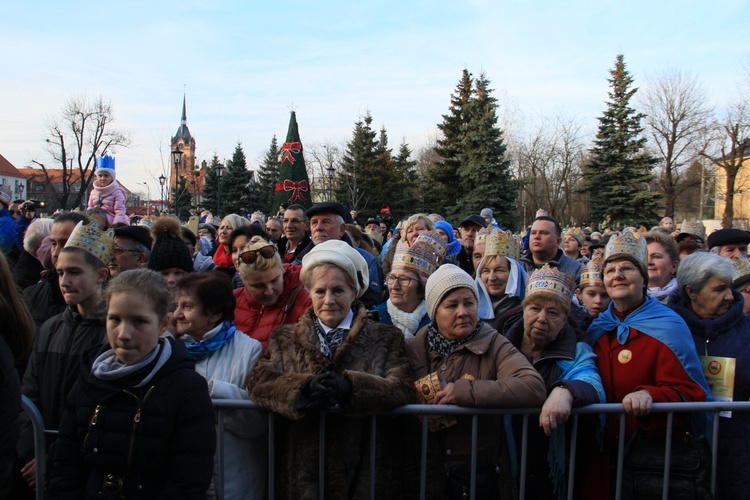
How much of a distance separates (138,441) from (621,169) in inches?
1327

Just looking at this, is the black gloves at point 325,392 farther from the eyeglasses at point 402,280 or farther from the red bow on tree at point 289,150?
the red bow on tree at point 289,150

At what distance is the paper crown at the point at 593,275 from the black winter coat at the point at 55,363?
11.7 feet

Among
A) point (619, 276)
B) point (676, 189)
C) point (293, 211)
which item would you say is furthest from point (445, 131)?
point (619, 276)

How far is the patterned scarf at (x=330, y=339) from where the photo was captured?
307 cm

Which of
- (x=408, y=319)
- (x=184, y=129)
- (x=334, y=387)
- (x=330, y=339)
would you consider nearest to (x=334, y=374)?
(x=334, y=387)

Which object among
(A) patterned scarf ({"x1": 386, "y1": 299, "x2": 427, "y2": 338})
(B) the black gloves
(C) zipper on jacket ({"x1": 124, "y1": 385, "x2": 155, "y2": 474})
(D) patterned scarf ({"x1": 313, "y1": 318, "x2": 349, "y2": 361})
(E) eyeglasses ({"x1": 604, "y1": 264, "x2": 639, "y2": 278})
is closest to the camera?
(C) zipper on jacket ({"x1": 124, "y1": 385, "x2": 155, "y2": 474})

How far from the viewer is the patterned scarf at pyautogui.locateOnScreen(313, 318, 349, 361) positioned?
3.07 m

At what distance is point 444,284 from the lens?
3.25 metres

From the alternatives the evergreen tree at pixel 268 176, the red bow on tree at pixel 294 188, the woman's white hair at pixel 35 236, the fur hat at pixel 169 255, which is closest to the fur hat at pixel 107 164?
the woman's white hair at pixel 35 236

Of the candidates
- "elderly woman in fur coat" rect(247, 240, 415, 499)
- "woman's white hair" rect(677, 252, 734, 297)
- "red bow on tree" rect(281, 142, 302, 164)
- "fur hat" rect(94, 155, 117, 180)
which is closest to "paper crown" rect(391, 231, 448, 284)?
"elderly woman in fur coat" rect(247, 240, 415, 499)

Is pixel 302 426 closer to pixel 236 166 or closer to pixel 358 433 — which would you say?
pixel 358 433

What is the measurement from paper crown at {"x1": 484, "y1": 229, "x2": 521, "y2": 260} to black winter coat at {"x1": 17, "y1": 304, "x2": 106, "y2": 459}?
10.3 ft

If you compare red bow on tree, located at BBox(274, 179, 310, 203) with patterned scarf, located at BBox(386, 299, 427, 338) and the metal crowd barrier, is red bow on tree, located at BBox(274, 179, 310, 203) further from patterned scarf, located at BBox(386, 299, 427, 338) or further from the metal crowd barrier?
the metal crowd barrier

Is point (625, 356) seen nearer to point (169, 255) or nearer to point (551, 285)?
point (551, 285)
